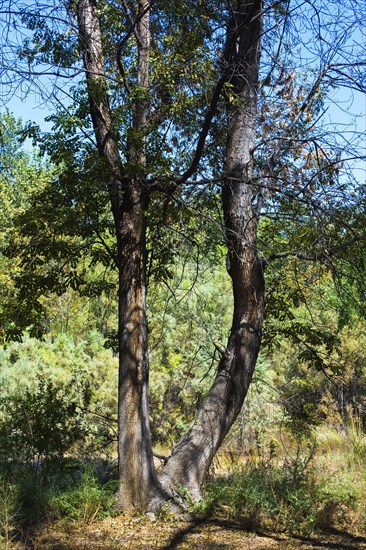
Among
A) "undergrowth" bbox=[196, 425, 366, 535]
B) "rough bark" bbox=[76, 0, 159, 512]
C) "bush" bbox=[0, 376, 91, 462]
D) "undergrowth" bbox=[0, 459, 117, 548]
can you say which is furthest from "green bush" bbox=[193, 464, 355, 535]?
"bush" bbox=[0, 376, 91, 462]

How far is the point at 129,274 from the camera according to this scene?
6.34 metres

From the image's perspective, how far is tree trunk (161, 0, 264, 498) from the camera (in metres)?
6.44

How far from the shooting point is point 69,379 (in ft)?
32.4

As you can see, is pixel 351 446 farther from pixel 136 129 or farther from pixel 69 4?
pixel 69 4

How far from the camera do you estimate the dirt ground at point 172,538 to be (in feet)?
16.0

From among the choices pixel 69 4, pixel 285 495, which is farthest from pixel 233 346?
pixel 69 4

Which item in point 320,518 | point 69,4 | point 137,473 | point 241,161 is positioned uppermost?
point 69,4

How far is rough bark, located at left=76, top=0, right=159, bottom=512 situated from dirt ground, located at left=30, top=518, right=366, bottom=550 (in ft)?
1.30

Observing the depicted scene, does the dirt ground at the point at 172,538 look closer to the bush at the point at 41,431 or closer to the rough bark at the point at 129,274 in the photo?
the rough bark at the point at 129,274

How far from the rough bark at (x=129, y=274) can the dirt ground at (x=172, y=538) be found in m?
0.40

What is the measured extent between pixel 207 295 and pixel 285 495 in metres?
7.55

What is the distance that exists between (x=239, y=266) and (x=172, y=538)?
112 inches

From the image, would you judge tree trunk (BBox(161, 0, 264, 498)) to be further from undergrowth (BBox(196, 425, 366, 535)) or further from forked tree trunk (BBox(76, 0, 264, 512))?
undergrowth (BBox(196, 425, 366, 535))

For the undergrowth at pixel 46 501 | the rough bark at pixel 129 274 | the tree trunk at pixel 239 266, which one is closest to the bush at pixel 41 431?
the undergrowth at pixel 46 501
